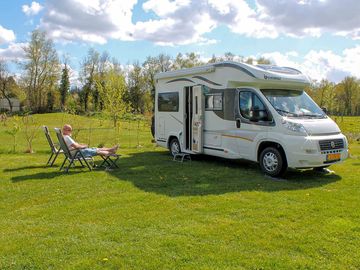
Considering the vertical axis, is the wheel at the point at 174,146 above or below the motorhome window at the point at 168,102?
below

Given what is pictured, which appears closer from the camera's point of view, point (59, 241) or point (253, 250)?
point (253, 250)

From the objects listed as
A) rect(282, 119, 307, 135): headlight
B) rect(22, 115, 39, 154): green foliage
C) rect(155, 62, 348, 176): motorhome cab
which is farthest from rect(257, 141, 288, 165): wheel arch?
rect(22, 115, 39, 154): green foliage

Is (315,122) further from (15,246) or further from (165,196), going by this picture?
(15,246)

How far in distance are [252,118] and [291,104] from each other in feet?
3.05

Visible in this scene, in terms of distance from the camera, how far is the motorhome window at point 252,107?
8475 millimetres

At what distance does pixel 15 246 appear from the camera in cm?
429

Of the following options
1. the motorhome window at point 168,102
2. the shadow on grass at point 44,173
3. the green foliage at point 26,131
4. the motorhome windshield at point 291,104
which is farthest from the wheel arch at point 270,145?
the green foliage at point 26,131

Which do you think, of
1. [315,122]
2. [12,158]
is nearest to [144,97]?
[12,158]

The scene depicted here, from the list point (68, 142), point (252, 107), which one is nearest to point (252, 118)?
point (252, 107)

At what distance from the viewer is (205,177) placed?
8.27m

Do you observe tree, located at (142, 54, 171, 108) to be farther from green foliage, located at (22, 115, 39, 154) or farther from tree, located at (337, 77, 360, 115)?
green foliage, located at (22, 115, 39, 154)

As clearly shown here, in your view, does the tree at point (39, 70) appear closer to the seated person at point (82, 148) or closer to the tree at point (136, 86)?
the tree at point (136, 86)

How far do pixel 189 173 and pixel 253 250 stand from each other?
4709 millimetres

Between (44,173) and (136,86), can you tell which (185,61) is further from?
(44,173)
